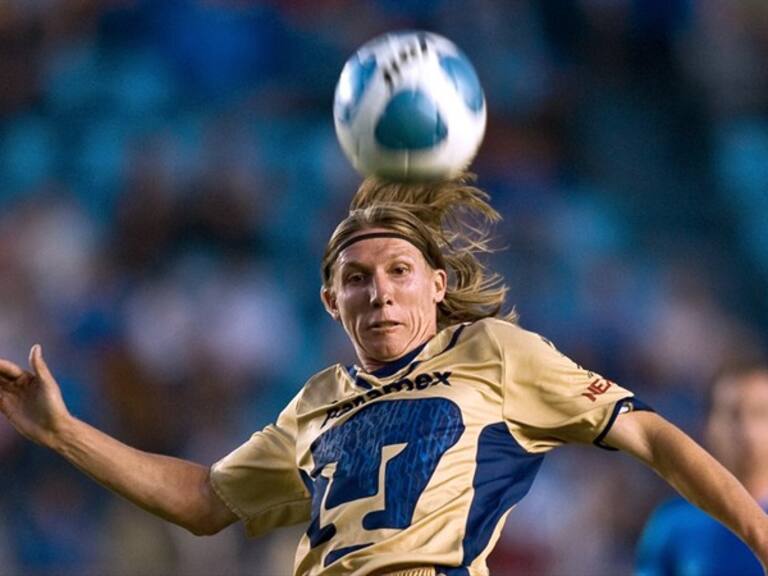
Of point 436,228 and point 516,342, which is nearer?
point 516,342

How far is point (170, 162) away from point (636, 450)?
492 cm

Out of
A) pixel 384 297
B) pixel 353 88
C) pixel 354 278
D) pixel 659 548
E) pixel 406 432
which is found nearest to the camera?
pixel 406 432

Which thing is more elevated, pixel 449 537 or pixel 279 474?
pixel 279 474

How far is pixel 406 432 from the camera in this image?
12.6ft

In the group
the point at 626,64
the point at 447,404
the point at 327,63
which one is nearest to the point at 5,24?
the point at 327,63

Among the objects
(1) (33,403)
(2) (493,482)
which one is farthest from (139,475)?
(2) (493,482)

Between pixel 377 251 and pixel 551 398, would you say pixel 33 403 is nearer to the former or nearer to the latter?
pixel 377 251

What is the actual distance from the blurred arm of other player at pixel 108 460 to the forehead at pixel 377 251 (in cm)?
78

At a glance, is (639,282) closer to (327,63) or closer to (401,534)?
(327,63)

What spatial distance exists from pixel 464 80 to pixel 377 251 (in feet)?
2.20

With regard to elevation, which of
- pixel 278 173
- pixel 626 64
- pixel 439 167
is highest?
pixel 626 64

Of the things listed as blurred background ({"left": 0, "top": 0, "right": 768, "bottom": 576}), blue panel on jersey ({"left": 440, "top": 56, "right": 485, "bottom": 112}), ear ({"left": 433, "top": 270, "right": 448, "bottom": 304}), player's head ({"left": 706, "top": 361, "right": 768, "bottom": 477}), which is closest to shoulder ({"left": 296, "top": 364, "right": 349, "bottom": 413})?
ear ({"left": 433, "top": 270, "right": 448, "bottom": 304})

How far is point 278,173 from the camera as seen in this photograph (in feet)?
26.9

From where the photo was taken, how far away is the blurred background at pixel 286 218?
7035 millimetres
